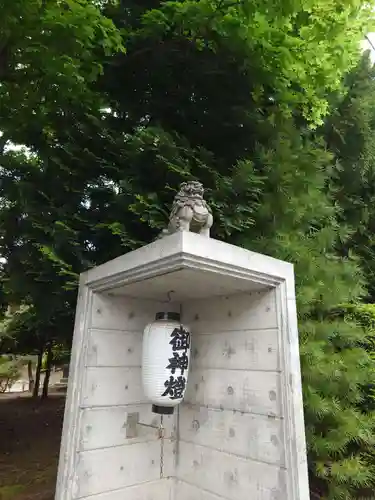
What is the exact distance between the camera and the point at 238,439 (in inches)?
97.1

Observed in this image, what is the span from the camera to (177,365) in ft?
8.12

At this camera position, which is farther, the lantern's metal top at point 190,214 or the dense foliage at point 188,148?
the dense foliage at point 188,148

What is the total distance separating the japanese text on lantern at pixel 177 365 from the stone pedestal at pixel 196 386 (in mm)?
337

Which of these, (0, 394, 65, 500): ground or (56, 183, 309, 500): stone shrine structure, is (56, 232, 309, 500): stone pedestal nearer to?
(56, 183, 309, 500): stone shrine structure

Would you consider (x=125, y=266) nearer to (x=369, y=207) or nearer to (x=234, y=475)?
(x=234, y=475)

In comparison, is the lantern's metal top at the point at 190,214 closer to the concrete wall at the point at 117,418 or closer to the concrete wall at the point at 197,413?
the concrete wall at the point at 197,413

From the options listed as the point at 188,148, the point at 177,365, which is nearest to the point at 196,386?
the point at 177,365

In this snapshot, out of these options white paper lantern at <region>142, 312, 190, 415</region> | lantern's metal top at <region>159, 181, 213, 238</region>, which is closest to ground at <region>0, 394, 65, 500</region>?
white paper lantern at <region>142, 312, 190, 415</region>

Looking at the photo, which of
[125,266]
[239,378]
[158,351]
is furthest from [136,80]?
[239,378]

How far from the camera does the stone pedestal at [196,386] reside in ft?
7.06

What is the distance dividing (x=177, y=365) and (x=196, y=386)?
1.78 feet

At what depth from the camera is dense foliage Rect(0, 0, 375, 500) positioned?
10.5 feet

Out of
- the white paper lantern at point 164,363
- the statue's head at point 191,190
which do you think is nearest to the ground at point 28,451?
the white paper lantern at point 164,363

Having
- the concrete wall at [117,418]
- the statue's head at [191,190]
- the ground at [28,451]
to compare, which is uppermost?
the statue's head at [191,190]
